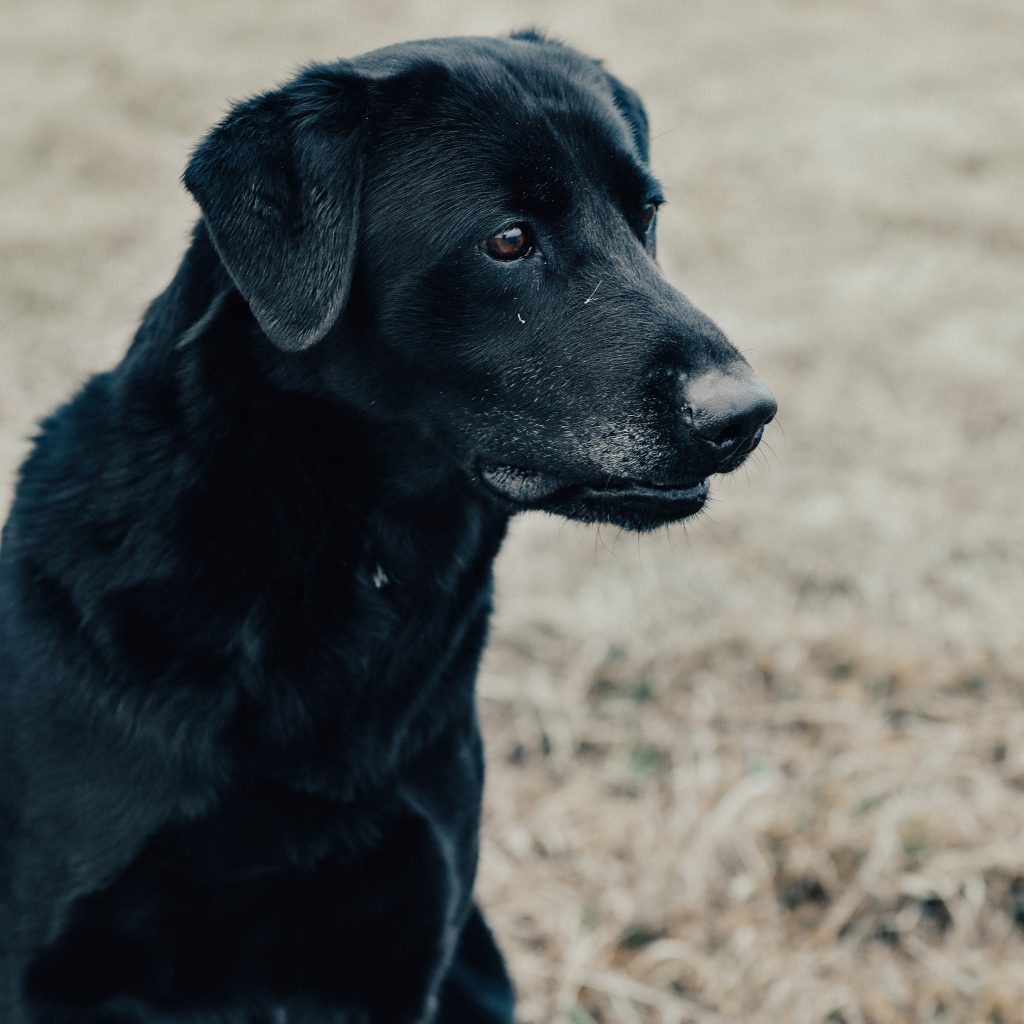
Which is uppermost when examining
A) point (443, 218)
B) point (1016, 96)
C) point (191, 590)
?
point (443, 218)

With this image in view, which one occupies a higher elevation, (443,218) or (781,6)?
(443,218)

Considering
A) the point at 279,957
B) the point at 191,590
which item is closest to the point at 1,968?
the point at 279,957

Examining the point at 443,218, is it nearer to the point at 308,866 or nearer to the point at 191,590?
the point at 191,590

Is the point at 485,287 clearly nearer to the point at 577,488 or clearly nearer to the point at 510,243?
the point at 510,243

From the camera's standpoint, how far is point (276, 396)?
6.03ft

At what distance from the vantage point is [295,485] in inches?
73.1

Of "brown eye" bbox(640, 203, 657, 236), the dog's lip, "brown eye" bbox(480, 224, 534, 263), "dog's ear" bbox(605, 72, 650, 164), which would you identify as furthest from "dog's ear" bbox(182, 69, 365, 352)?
"dog's ear" bbox(605, 72, 650, 164)

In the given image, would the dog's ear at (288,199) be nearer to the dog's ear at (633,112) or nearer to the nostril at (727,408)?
the nostril at (727,408)

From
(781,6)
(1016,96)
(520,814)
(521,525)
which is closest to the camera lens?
(520,814)

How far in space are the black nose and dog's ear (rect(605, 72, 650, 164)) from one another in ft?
2.40

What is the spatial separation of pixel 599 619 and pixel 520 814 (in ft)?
2.29

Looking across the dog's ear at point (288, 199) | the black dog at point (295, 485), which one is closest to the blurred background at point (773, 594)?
the black dog at point (295, 485)

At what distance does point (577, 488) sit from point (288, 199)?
60 cm

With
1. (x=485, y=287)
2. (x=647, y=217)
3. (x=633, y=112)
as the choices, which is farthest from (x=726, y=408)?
(x=633, y=112)
